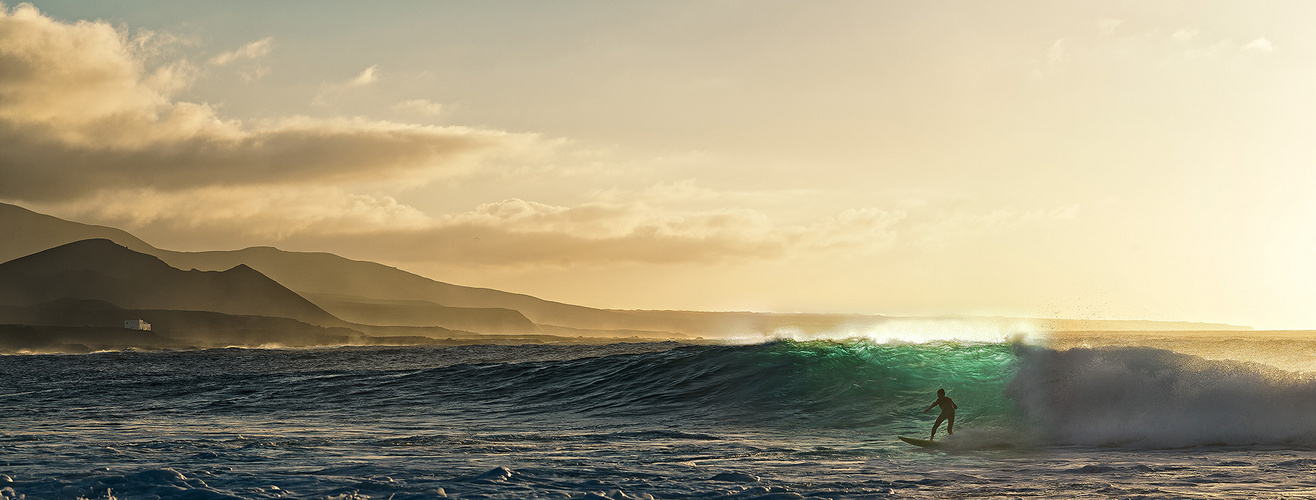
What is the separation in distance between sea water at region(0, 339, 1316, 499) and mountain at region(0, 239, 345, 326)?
14193 centimetres

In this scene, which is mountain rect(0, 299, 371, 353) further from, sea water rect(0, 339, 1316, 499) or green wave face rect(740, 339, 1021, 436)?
green wave face rect(740, 339, 1021, 436)

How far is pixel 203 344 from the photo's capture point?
10862cm

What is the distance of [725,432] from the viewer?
64.2ft

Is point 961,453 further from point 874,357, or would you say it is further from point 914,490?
point 874,357

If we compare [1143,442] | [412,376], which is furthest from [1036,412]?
[412,376]

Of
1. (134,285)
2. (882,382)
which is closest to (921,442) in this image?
(882,382)

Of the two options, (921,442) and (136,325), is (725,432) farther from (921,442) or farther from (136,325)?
(136,325)

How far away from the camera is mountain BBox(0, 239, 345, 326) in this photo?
497 ft

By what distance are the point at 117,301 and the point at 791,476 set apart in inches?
6628

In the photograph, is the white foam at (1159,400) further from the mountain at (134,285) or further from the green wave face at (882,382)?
the mountain at (134,285)

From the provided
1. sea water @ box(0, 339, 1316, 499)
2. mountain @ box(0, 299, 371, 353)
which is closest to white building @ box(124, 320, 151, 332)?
mountain @ box(0, 299, 371, 353)

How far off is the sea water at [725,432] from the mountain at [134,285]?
142 meters

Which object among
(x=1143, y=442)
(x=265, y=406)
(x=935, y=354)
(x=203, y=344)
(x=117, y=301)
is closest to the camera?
(x=1143, y=442)

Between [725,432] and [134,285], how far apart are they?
6735 inches
